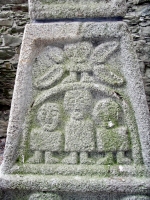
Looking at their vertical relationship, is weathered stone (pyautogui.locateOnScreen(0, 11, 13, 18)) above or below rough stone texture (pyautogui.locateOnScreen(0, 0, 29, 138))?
above

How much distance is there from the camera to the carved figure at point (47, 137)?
1.46 meters

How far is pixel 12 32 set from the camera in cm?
361

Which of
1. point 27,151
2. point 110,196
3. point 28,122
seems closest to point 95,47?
point 28,122

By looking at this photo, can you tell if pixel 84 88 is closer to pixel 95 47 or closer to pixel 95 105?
pixel 95 105

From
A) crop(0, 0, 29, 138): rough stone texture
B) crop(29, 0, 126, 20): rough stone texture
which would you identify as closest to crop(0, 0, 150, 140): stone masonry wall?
crop(0, 0, 29, 138): rough stone texture

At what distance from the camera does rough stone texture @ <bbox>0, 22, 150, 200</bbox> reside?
1423mm

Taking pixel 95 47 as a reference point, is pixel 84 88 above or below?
below

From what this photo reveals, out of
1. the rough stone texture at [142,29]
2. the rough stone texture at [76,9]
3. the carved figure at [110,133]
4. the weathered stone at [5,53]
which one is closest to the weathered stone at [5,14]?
the weathered stone at [5,53]

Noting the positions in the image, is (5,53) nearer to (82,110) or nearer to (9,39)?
(9,39)

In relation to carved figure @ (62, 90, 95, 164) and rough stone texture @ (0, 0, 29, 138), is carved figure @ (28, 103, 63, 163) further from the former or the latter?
rough stone texture @ (0, 0, 29, 138)

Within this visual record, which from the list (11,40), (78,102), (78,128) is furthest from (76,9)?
(11,40)

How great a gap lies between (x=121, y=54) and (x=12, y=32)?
2.50 m

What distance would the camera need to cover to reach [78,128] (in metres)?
1.45

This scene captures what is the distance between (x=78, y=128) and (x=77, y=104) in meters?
0.13
